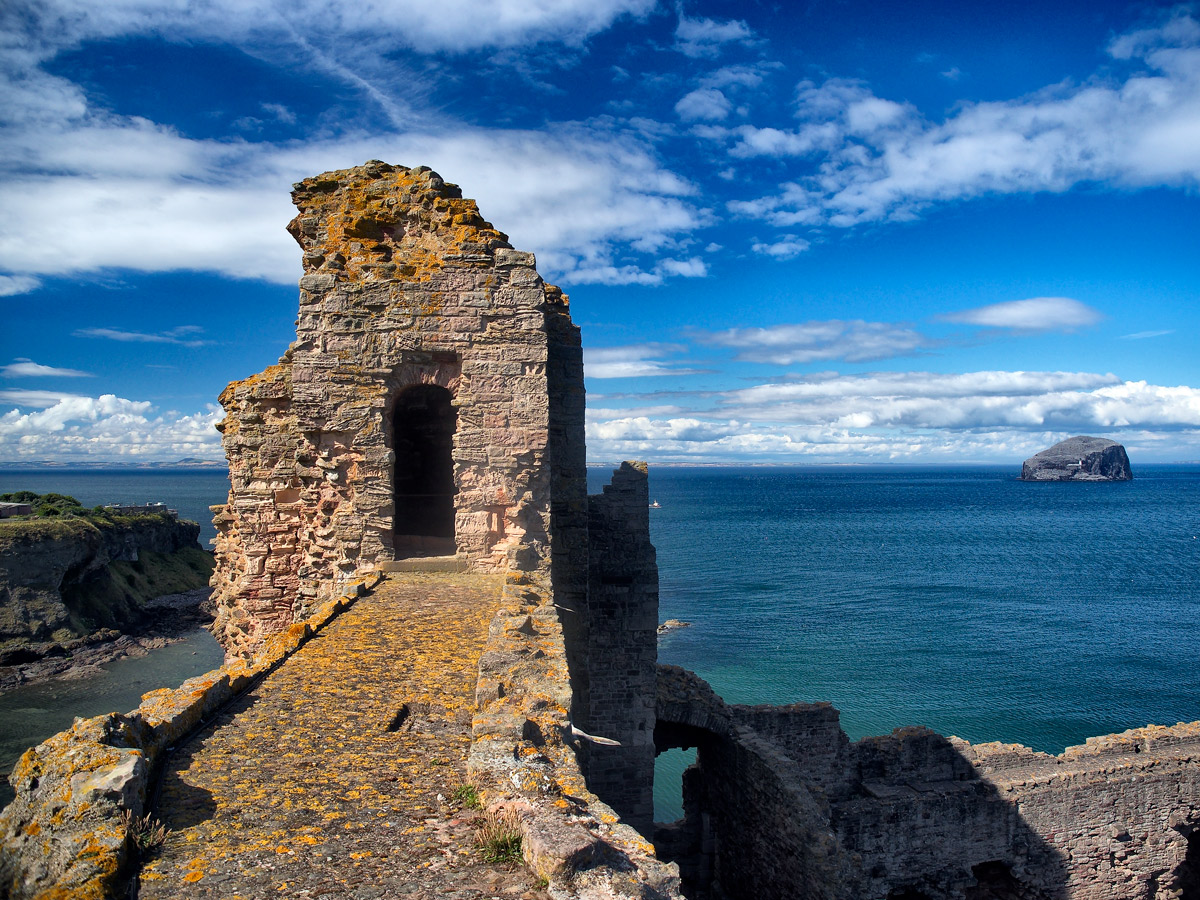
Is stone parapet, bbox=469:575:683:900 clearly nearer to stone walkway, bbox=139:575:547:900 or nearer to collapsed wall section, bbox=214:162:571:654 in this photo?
stone walkway, bbox=139:575:547:900

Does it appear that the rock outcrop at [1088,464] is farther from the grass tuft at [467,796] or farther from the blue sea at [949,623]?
the grass tuft at [467,796]

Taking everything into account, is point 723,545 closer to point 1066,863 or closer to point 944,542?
point 944,542

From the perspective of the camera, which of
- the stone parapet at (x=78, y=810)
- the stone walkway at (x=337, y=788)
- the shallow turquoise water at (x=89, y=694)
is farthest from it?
the shallow turquoise water at (x=89, y=694)

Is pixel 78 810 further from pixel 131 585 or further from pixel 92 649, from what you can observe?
pixel 131 585

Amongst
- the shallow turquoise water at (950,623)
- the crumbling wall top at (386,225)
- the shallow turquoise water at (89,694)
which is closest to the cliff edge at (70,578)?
the shallow turquoise water at (89,694)

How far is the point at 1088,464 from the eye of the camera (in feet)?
620

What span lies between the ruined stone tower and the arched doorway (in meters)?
3.12

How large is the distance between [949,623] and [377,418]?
4316cm

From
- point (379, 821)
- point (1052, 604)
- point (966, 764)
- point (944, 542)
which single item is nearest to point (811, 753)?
point (966, 764)

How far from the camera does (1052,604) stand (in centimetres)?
4875

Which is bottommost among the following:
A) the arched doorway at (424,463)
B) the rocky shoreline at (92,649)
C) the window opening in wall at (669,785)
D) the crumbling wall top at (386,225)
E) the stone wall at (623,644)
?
the window opening in wall at (669,785)

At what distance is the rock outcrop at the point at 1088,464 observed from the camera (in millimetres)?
188375

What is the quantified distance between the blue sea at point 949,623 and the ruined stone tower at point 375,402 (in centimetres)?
1732

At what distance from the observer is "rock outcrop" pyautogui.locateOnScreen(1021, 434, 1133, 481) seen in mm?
188375
